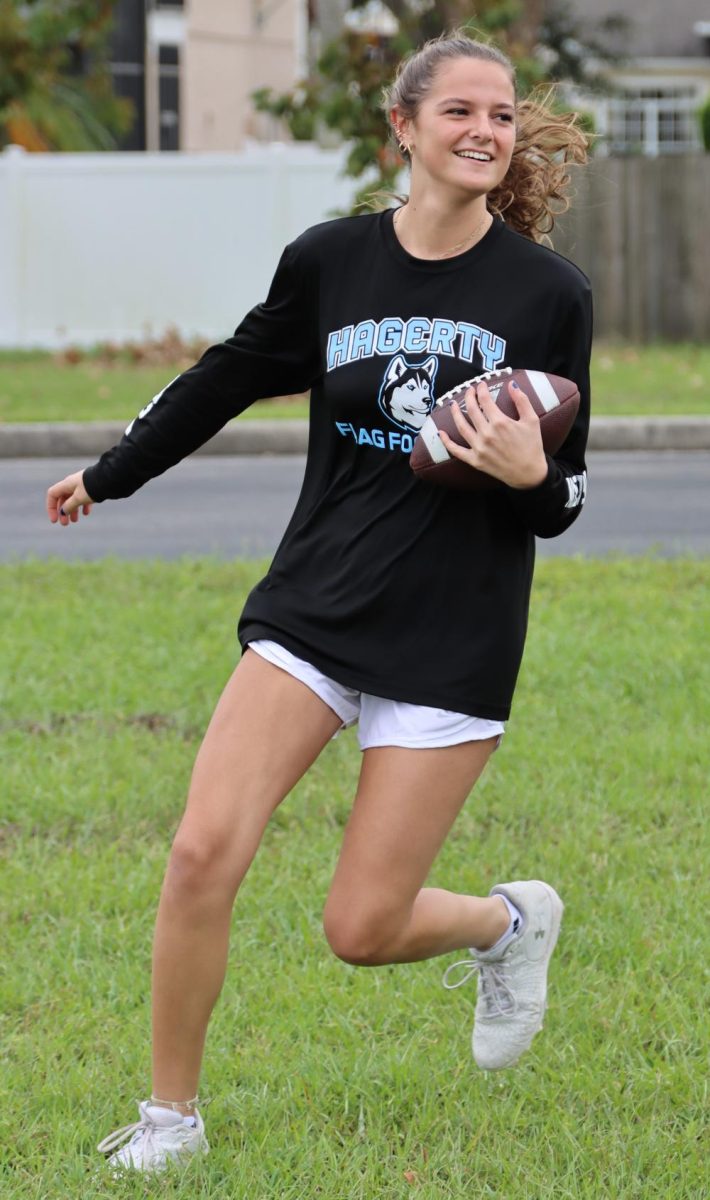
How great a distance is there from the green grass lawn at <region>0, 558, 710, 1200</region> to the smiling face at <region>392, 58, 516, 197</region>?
1800mm

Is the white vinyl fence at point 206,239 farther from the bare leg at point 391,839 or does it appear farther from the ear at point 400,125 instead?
the bare leg at point 391,839

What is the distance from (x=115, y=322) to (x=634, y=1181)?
60.9 ft

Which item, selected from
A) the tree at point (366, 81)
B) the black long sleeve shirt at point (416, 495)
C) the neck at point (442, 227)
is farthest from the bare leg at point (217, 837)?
the tree at point (366, 81)

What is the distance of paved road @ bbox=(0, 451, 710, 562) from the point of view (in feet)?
31.3

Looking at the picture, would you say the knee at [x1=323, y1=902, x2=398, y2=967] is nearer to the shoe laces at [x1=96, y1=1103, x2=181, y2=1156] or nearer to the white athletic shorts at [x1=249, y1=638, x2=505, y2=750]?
the white athletic shorts at [x1=249, y1=638, x2=505, y2=750]

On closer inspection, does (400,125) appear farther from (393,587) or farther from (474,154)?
(393,587)

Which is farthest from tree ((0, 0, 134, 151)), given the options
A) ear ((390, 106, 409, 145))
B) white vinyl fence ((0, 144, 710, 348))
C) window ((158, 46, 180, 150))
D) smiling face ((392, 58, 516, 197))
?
smiling face ((392, 58, 516, 197))

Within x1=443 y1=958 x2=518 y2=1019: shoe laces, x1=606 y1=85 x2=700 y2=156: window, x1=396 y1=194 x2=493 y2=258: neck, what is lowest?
x1=606 y1=85 x2=700 y2=156: window

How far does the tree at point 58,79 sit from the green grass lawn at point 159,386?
11.3 feet

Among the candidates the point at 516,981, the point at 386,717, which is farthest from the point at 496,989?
the point at 386,717

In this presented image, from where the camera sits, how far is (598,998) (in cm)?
398

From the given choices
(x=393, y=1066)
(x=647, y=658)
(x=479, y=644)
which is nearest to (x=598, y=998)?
(x=393, y=1066)

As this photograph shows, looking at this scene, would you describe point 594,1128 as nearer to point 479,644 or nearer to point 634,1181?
point 634,1181

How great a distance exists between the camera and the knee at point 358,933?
327cm
